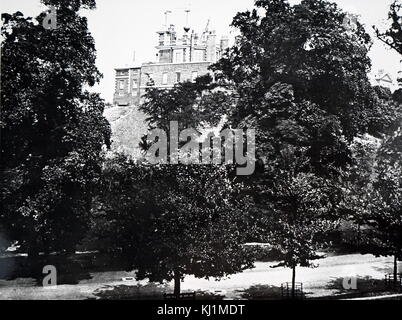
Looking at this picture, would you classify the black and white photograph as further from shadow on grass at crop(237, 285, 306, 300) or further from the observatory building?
the observatory building

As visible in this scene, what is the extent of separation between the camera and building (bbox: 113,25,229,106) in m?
73.8

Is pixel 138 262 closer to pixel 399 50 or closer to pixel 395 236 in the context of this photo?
pixel 395 236

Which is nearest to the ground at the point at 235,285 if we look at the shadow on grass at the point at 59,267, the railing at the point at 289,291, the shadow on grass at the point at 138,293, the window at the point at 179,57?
the shadow on grass at the point at 138,293

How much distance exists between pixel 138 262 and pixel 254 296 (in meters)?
7.60

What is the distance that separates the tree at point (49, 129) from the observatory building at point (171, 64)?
144ft

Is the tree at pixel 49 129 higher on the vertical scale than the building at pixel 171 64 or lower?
lower

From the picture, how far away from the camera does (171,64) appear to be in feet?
246

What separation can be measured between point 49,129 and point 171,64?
158 ft

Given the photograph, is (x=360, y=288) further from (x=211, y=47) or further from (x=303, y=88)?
(x=211, y=47)

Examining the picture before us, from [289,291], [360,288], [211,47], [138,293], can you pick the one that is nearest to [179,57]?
[211,47]

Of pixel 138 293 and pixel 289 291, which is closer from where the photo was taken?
pixel 138 293

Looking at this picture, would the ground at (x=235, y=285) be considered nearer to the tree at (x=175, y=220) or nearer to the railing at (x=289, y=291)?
the railing at (x=289, y=291)

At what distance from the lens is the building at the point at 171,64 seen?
73.8m

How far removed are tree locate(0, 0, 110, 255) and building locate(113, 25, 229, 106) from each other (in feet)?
146
